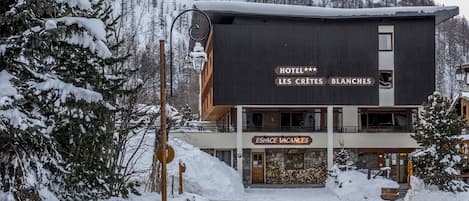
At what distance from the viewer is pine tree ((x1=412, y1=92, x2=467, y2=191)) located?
23.6 meters

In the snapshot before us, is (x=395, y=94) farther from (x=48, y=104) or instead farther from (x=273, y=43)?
(x=48, y=104)

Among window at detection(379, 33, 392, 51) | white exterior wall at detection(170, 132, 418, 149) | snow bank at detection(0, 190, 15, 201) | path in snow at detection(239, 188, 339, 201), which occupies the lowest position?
path in snow at detection(239, 188, 339, 201)

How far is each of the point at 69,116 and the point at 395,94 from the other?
2751 centimetres

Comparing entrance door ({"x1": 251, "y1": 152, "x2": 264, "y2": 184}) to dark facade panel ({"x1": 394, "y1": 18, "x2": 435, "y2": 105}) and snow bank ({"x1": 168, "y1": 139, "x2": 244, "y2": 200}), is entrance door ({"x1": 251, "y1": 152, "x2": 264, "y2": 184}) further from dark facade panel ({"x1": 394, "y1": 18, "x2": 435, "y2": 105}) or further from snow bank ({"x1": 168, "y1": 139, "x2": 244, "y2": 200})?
dark facade panel ({"x1": 394, "y1": 18, "x2": 435, "y2": 105})

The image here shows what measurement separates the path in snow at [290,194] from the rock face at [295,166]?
2.64 metres

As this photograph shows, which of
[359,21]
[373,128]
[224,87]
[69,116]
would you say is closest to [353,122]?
[373,128]

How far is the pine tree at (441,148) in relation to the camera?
23.6m

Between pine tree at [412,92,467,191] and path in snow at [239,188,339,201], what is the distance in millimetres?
4773

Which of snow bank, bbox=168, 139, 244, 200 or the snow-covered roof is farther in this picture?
the snow-covered roof

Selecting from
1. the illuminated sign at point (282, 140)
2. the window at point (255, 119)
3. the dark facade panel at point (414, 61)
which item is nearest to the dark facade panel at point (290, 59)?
the dark facade panel at point (414, 61)

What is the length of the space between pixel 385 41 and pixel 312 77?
468 centimetres

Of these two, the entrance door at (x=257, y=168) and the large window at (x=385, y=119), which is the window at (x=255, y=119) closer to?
the entrance door at (x=257, y=168)

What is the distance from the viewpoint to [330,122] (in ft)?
111

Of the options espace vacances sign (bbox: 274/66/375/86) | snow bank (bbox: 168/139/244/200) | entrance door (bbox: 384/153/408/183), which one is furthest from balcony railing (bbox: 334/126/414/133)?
snow bank (bbox: 168/139/244/200)
